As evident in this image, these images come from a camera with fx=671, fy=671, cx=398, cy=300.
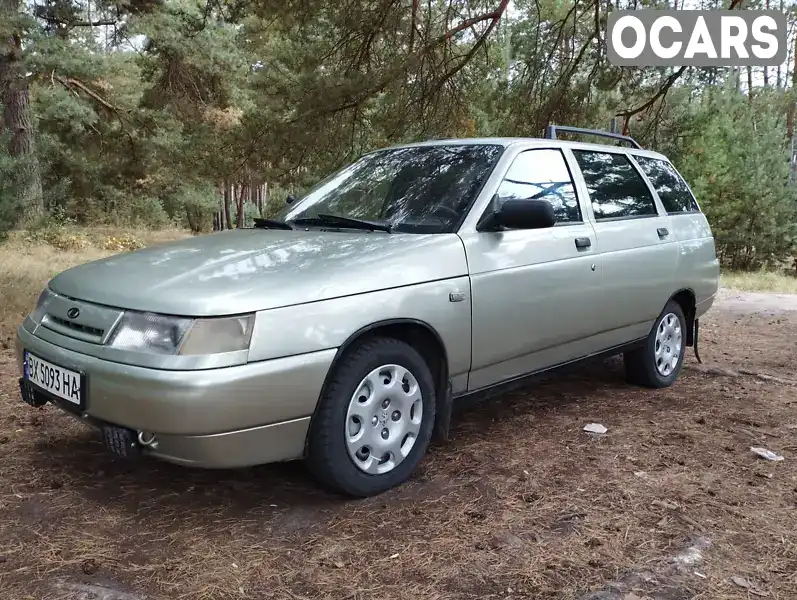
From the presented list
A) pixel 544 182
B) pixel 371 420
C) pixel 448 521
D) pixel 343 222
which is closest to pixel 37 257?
pixel 343 222

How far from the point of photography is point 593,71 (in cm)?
1026

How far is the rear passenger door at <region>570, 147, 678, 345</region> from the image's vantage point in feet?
13.9

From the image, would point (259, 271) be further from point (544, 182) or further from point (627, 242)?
point (627, 242)

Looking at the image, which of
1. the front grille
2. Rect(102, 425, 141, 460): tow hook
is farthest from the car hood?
Rect(102, 425, 141, 460): tow hook

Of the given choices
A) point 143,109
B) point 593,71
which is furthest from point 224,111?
point 593,71

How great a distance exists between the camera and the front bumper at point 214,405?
2.43 meters

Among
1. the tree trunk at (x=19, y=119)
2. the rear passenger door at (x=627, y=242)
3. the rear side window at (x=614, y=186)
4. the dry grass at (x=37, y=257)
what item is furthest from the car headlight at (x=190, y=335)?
the tree trunk at (x=19, y=119)

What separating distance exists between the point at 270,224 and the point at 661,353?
119 inches

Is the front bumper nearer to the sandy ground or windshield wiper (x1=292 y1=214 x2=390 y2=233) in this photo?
the sandy ground

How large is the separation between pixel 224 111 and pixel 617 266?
48.9 feet

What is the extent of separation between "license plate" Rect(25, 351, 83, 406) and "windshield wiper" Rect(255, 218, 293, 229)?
1.44 meters

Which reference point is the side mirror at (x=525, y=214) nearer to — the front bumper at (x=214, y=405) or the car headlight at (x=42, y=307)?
the front bumper at (x=214, y=405)

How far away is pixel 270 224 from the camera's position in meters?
3.92

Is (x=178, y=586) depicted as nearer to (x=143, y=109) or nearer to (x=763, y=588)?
(x=763, y=588)
